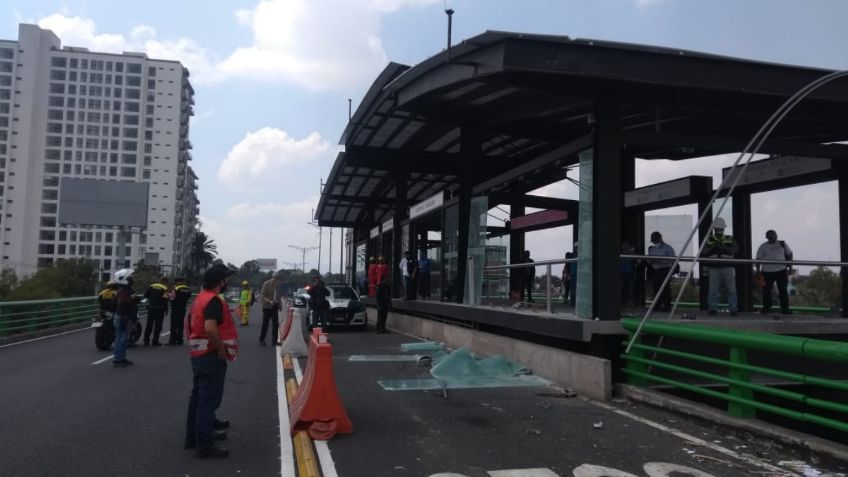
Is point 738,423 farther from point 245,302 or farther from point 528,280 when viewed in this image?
point 245,302

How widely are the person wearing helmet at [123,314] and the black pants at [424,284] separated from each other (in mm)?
8693

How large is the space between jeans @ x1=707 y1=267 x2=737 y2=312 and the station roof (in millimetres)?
2114

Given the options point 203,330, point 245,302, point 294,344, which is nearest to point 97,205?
point 245,302

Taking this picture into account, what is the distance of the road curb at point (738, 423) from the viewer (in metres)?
5.88

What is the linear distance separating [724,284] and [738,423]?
16.6 feet

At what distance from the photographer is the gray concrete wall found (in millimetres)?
8852

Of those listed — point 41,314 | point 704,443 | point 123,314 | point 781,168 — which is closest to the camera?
point 704,443

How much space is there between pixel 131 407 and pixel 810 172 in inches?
488

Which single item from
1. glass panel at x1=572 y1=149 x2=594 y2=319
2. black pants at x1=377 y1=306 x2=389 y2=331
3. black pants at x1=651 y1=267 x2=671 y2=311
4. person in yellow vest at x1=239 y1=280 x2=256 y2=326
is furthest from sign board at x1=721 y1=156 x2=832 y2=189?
person in yellow vest at x1=239 y1=280 x2=256 y2=326

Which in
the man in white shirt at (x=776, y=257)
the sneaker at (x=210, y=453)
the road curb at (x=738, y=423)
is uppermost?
the man in white shirt at (x=776, y=257)

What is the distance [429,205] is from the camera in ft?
62.2

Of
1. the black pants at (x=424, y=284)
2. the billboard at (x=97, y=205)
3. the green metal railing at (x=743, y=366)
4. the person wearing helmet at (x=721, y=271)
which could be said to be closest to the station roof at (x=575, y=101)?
the person wearing helmet at (x=721, y=271)

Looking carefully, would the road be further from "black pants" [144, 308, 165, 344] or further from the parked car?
the parked car

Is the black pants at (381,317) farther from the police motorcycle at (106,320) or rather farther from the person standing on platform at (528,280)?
the police motorcycle at (106,320)
